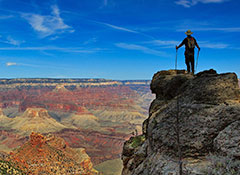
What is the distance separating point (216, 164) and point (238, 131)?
135cm

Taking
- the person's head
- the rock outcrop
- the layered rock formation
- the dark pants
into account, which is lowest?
the layered rock formation

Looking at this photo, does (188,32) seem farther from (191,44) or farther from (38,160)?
(38,160)

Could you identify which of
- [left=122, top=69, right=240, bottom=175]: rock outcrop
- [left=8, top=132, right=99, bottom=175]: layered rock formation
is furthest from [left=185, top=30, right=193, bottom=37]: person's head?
[left=8, top=132, right=99, bottom=175]: layered rock formation

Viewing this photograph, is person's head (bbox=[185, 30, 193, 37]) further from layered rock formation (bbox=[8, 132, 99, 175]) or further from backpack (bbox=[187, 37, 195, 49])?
layered rock formation (bbox=[8, 132, 99, 175])

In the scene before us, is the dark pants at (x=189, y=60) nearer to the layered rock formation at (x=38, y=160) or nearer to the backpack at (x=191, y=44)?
the backpack at (x=191, y=44)

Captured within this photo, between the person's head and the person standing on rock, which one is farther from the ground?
the person's head

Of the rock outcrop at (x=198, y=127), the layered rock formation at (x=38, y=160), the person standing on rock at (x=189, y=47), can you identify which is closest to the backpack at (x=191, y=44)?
the person standing on rock at (x=189, y=47)

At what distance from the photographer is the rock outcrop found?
321 inches

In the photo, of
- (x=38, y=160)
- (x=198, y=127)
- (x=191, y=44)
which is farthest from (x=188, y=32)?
(x=38, y=160)

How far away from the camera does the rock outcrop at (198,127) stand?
26.8ft

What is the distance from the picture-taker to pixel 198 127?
9.25 m

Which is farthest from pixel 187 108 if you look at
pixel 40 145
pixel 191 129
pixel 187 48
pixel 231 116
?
pixel 40 145

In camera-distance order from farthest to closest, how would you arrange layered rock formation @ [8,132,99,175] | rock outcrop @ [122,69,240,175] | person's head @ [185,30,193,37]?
layered rock formation @ [8,132,99,175], person's head @ [185,30,193,37], rock outcrop @ [122,69,240,175]

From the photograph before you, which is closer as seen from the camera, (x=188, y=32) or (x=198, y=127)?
(x=198, y=127)
